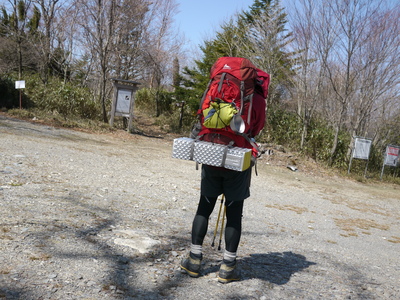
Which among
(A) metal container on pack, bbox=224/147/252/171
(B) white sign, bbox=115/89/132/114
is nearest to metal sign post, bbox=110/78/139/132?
(B) white sign, bbox=115/89/132/114

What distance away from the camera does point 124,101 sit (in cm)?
1410

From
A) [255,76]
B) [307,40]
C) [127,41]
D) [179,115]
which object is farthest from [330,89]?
[255,76]

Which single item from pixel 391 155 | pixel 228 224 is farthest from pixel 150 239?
pixel 391 155

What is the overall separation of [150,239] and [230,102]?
1.42m

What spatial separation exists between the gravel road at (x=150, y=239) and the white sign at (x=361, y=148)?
18.3 feet

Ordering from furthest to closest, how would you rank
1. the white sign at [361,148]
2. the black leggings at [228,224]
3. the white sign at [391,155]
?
1. the white sign at [391,155]
2. the white sign at [361,148]
3. the black leggings at [228,224]

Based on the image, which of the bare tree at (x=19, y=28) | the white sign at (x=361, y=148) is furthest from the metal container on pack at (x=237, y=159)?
the bare tree at (x=19, y=28)

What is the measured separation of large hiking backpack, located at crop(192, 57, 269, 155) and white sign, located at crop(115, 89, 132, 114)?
1196 cm

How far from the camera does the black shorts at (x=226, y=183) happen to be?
2.48 metres

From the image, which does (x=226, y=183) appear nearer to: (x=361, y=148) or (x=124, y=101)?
(x=361, y=148)

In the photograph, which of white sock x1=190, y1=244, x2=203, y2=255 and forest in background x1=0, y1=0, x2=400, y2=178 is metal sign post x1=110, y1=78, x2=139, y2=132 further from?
white sock x1=190, y1=244, x2=203, y2=255

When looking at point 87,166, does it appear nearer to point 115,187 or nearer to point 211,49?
point 115,187

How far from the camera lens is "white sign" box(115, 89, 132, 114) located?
14039 mm

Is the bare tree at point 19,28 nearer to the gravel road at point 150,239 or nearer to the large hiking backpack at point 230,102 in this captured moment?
the gravel road at point 150,239
